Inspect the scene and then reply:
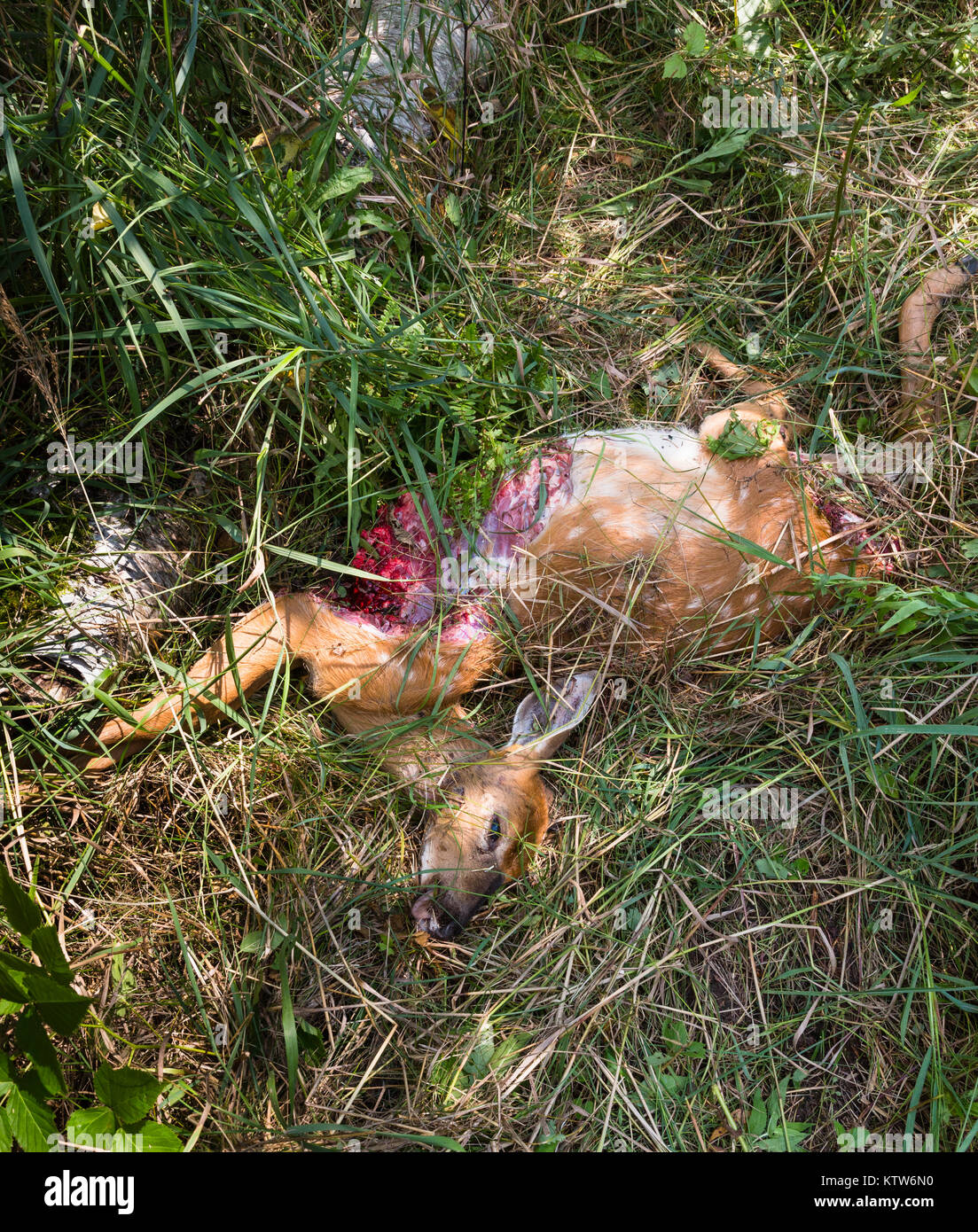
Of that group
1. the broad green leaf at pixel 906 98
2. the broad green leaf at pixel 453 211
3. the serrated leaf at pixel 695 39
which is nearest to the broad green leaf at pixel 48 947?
the broad green leaf at pixel 453 211

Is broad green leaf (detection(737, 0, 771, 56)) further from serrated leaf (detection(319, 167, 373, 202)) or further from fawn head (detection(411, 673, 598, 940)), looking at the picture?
fawn head (detection(411, 673, 598, 940))

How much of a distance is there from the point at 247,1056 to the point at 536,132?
12.9ft

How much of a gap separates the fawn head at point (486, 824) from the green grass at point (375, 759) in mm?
133

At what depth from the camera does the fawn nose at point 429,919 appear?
9.34 ft

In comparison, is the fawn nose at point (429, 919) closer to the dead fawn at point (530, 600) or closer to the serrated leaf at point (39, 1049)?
the dead fawn at point (530, 600)

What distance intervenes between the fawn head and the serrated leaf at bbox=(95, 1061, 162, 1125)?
97cm

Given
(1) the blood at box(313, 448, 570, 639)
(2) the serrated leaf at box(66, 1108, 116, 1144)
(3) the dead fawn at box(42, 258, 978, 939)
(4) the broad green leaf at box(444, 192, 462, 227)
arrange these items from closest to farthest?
1. (2) the serrated leaf at box(66, 1108, 116, 1144)
2. (3) the dead fawn at box(42, 258, 978, 939)
3. (1) the blood at box(313, 448, 570, 639)
4. (4) the broad green leaf at box(444, 192, 462, 227)

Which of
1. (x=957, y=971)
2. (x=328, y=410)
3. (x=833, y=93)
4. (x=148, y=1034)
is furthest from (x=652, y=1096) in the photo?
(x=833, y=93)

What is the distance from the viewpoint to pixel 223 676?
2.79 m

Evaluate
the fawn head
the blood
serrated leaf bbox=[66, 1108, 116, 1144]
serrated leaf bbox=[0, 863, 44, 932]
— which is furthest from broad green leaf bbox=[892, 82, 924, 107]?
serrated leaf bbox=[66, 1108, 116, 1144]

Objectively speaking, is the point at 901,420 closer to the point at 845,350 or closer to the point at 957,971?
the point at 845,350

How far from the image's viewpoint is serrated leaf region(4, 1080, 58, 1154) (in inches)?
84.5

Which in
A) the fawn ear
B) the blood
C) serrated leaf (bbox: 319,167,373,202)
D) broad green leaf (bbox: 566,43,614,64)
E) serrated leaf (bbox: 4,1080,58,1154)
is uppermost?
broad green leaf (bbox: 566,43,614,64)

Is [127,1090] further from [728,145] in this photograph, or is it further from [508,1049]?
[728,145]
